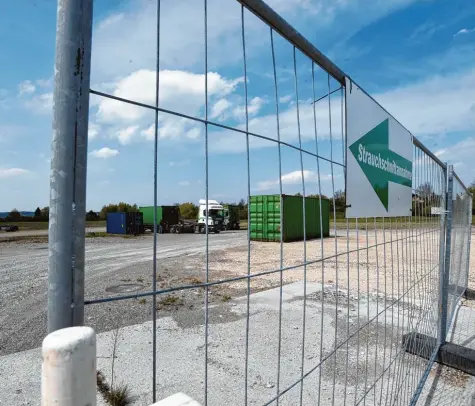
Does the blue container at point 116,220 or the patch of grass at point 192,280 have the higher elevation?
the blue container at point 116,220

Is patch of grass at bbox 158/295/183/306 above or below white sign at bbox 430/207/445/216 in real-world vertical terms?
below

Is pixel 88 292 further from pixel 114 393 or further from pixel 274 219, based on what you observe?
pixel 274 219

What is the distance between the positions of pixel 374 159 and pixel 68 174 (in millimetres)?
1884

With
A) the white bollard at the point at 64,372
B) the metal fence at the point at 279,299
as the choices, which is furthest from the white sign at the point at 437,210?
the white bollard at the point at 64,372

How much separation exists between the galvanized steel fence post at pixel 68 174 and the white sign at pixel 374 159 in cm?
140

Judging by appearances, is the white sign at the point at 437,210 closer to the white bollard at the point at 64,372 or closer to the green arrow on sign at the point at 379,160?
the green arrow on sign at the point at 379,160

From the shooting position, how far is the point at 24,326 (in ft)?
14.3

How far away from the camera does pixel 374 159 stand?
83.6 inches

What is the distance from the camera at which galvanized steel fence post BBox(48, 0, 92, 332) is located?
0.68m

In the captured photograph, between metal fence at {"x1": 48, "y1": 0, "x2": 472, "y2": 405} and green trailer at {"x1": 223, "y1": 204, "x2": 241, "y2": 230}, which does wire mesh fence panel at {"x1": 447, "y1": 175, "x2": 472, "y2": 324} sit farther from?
green trailer at {"x1": 223, "y1": 204, "x2": 241, "y2": 230}

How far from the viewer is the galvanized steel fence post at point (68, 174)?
0.68m

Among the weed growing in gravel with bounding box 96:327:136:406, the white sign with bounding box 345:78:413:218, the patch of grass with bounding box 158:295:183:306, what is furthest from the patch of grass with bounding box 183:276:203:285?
the white sign with bounding box 345:78:413:218

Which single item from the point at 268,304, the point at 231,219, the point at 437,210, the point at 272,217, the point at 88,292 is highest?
the point at 437,210

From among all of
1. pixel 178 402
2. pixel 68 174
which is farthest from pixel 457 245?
pixel 68 174
